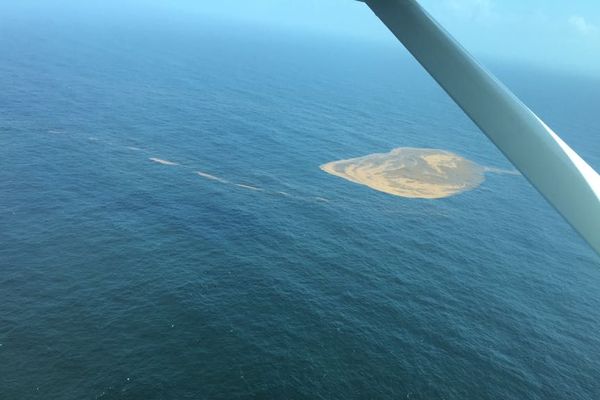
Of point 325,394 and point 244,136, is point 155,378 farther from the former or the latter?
point 244,136

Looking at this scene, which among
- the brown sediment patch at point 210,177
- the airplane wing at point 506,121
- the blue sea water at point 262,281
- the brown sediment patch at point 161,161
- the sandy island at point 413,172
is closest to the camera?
the airplane wing at point 506,121

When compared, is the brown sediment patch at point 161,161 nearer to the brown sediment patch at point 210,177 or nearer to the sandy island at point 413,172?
the brown sediment patch at point 210,177

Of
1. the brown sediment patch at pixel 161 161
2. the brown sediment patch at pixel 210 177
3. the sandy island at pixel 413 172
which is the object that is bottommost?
the brown sediment patch at pixel 161 161

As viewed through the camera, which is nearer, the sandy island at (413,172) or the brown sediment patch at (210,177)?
the brown sediment patch at (210,177)

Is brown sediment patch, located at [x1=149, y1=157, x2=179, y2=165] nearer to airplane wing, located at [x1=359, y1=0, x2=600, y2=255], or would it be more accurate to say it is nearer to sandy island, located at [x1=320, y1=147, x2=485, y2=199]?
sandy island, located at [x1=320, y1=147, x2=485, y2=199]

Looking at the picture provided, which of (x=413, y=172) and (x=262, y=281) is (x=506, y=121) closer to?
(x=262, y=281)

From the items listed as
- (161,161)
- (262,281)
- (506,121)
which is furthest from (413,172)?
(506,121)

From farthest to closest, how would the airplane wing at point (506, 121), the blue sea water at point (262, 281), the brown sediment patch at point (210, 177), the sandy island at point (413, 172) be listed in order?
the sandy island at point (413, 172) → the brown sediment patch at point (210, 177) → the blue sea water at point (262, 281) → the airplane wing at point (506, 121)

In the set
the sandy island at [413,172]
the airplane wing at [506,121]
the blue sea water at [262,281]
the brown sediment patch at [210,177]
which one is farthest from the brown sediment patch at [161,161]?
the airplane wing at [506,121]
